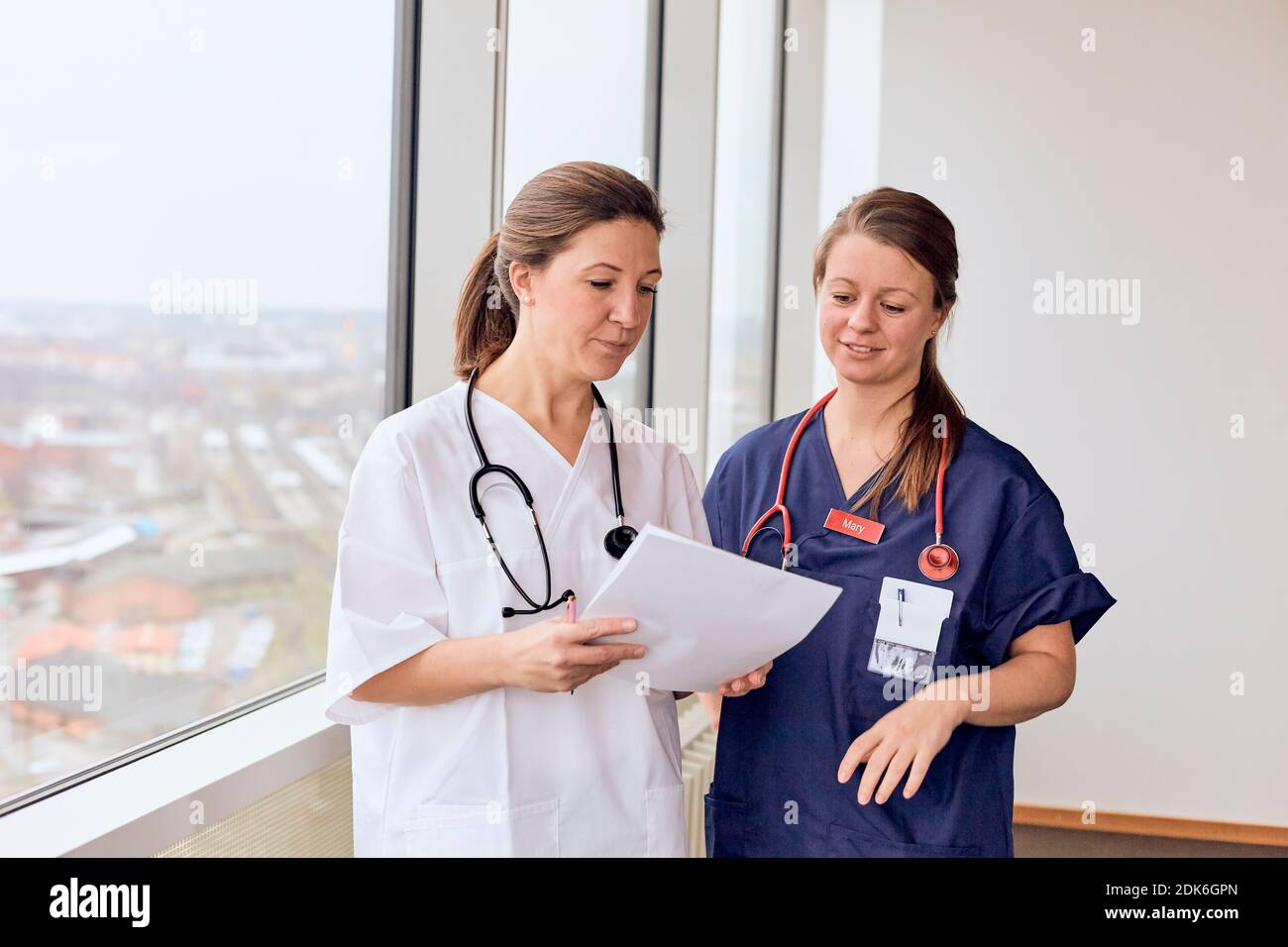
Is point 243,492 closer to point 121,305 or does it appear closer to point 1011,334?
point 121,305

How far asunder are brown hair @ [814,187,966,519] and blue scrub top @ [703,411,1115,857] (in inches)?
0.8

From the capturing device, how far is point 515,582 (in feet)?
3.66

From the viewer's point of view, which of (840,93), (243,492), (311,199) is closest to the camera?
(243,492)

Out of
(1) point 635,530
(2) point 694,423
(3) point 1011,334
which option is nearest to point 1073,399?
(3) point 1011,334

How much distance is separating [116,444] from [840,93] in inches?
119

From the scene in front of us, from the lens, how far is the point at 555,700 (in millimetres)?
1150

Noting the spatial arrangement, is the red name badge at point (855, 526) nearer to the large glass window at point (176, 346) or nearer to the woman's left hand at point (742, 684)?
the woman's left hand at point (742, 684)

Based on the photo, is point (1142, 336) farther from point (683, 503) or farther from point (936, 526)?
point (683, 503)

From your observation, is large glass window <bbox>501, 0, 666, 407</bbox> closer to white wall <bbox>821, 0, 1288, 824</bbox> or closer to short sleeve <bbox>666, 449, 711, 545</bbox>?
short sleeve <bbox>666, 449, 711, 545</bbox>

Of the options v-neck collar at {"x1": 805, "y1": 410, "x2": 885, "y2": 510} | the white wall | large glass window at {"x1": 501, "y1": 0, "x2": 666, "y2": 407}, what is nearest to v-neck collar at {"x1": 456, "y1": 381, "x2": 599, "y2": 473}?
v-neck collar at {"x1": 805, "y1": 410, "x2": 885, "y2": 510}
